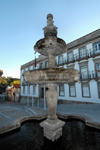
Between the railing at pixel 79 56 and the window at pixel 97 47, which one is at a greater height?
the window at pixel 97 47

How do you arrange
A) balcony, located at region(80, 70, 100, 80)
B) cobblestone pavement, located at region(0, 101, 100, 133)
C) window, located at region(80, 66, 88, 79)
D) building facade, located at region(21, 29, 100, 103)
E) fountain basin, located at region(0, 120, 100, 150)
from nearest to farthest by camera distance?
fountain basin, located at region(0, 120, 100, 150) → cobblestone pavement, located at region(0, 101, 100, 133) → balcony, located at region(80, 70, 100, 80) → building facade, located at region(21, 29, 100, 103) → window, located at region(80, 66, 88, 79)

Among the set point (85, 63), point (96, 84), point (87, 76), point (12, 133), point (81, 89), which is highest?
point (85, 63)

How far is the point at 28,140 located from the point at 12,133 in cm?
81

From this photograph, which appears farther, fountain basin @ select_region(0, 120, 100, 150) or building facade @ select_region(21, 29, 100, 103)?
building facade @ select_region(21, 29, 100, 103)

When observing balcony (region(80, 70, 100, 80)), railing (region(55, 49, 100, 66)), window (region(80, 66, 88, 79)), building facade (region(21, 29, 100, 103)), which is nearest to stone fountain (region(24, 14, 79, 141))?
building facade (region(21, 29, 100, 103))

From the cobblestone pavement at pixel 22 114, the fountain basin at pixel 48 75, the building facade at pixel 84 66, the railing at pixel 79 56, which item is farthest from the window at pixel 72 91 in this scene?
the fountain basin at pixel 48 75

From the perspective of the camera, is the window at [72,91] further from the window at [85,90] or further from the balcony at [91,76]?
the balcony at [91,76]

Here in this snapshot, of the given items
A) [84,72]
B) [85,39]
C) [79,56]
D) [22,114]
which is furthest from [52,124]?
[85,39]

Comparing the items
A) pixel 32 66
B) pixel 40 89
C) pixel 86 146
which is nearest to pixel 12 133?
pixel 86 146

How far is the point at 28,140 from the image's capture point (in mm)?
2555

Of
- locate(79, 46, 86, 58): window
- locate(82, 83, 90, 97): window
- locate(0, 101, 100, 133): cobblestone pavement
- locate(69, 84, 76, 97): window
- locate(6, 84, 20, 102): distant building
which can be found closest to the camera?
locate(0, 101, 100, 133): cobblestone pavement

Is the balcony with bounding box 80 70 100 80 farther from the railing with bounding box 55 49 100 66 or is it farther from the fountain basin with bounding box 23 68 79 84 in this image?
the fountain basin with bounding box 23 68 79 84

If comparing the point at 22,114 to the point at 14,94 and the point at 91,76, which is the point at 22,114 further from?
the point at 14,94

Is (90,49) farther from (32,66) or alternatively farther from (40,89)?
(32,66)
